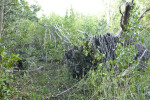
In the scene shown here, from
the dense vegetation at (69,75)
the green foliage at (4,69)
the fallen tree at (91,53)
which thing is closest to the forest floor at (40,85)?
the dense vegetation at (69,75)

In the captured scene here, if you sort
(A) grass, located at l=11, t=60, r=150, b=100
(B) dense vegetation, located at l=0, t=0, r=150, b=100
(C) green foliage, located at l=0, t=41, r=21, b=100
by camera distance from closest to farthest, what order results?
1. (C) green foliage, located at l=0, t=41, r=21, b=100
2. (B) dense vegetation, located at l=0, t=0, r=150, b=100
3. (A) grass, located at l=11, t=60, r=150, b=100

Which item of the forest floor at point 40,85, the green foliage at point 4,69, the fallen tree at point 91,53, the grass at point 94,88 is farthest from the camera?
the fallen tree at point 91,53

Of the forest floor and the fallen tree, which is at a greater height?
the fallen tree

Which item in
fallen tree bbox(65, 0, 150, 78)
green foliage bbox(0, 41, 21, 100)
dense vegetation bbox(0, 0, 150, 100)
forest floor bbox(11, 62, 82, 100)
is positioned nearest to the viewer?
green foliage bbox(0, 41, 21, 100)

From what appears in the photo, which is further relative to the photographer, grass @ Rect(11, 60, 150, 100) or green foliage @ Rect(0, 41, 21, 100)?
grass @ Rect(11, 60, 150, 100)

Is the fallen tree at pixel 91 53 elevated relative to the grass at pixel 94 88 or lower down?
elevated

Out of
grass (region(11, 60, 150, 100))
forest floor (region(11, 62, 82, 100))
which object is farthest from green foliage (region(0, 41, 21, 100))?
forest floor (region(11, 62, 82, 100))

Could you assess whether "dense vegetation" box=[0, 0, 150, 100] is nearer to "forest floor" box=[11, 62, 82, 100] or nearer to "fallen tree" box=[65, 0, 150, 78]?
"forest floor" box=[11, 62, 82, 100]

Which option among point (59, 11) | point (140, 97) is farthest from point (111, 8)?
point (140, 97)

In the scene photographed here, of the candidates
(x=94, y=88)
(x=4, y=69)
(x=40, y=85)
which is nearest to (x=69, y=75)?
(x=40, y=85)

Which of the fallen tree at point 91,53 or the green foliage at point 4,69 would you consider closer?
the green foliage at point 4,69

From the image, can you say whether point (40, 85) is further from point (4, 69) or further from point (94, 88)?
point (4, 69)

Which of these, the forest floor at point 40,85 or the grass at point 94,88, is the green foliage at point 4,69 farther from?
the forest floor at point 40,85

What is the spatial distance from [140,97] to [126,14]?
Result: 6.50 ft
